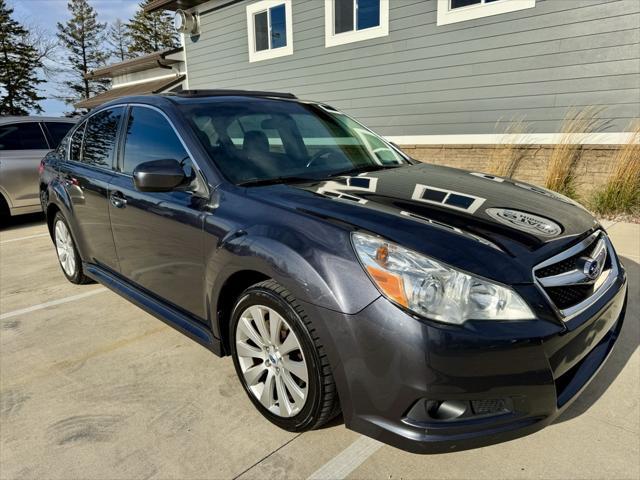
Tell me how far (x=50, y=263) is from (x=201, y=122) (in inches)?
139

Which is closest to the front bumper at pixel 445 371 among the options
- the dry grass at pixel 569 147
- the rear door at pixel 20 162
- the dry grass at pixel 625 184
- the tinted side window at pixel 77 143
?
the tinted side window at pixel 77 143

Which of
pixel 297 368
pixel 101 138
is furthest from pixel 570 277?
pixel 101 138

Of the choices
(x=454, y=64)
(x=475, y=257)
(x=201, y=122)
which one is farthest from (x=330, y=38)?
(x=475, y=257)

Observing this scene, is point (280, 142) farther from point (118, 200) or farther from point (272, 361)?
point (272, 361)

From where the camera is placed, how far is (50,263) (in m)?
5.17

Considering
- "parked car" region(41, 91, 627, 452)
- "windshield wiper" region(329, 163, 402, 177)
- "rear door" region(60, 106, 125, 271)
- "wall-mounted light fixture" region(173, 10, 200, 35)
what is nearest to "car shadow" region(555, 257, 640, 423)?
"parked car" region(41, 91, 627, 452)

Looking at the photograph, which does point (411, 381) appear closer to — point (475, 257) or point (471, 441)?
point (471, 441)

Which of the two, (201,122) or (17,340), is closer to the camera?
(201,122)

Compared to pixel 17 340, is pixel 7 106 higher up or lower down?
higher up

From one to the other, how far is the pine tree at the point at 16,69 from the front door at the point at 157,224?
37.3 m

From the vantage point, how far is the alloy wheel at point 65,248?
4.16m

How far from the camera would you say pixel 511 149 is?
6.77m

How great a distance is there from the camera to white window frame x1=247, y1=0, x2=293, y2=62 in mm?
9539

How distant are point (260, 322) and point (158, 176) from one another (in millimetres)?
945
